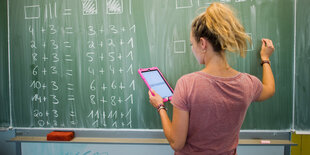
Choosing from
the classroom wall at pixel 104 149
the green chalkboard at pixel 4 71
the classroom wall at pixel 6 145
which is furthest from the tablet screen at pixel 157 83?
the classroom wall at pixel 6 145

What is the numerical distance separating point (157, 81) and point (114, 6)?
701 millimetres

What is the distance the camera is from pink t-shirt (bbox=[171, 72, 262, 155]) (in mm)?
812

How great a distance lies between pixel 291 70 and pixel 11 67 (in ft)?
7.50

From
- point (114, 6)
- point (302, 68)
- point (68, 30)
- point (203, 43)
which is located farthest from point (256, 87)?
point (68, 30)

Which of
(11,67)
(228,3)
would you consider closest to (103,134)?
(11,67)

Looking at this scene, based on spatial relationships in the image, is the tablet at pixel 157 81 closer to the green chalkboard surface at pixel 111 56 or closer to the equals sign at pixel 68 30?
the green chalkboard surface at pixel 111 56

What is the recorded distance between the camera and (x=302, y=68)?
4.35ft

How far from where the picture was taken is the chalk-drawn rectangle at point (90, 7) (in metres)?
1.44

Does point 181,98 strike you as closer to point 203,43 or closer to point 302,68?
point 203,43

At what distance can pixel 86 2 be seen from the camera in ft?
4.73

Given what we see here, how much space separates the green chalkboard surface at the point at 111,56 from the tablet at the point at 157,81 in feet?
0.22

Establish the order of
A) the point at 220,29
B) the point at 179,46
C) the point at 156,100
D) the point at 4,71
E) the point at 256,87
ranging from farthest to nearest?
1. the point at 4,71
2. the point at 179,46
3. the point at 156,100
4. the point at 256,87
5. the point at 220,29

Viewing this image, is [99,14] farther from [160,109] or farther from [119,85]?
[160,109]

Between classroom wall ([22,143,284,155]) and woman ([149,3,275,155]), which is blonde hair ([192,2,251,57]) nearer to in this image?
woman ([149,3,275,155])
